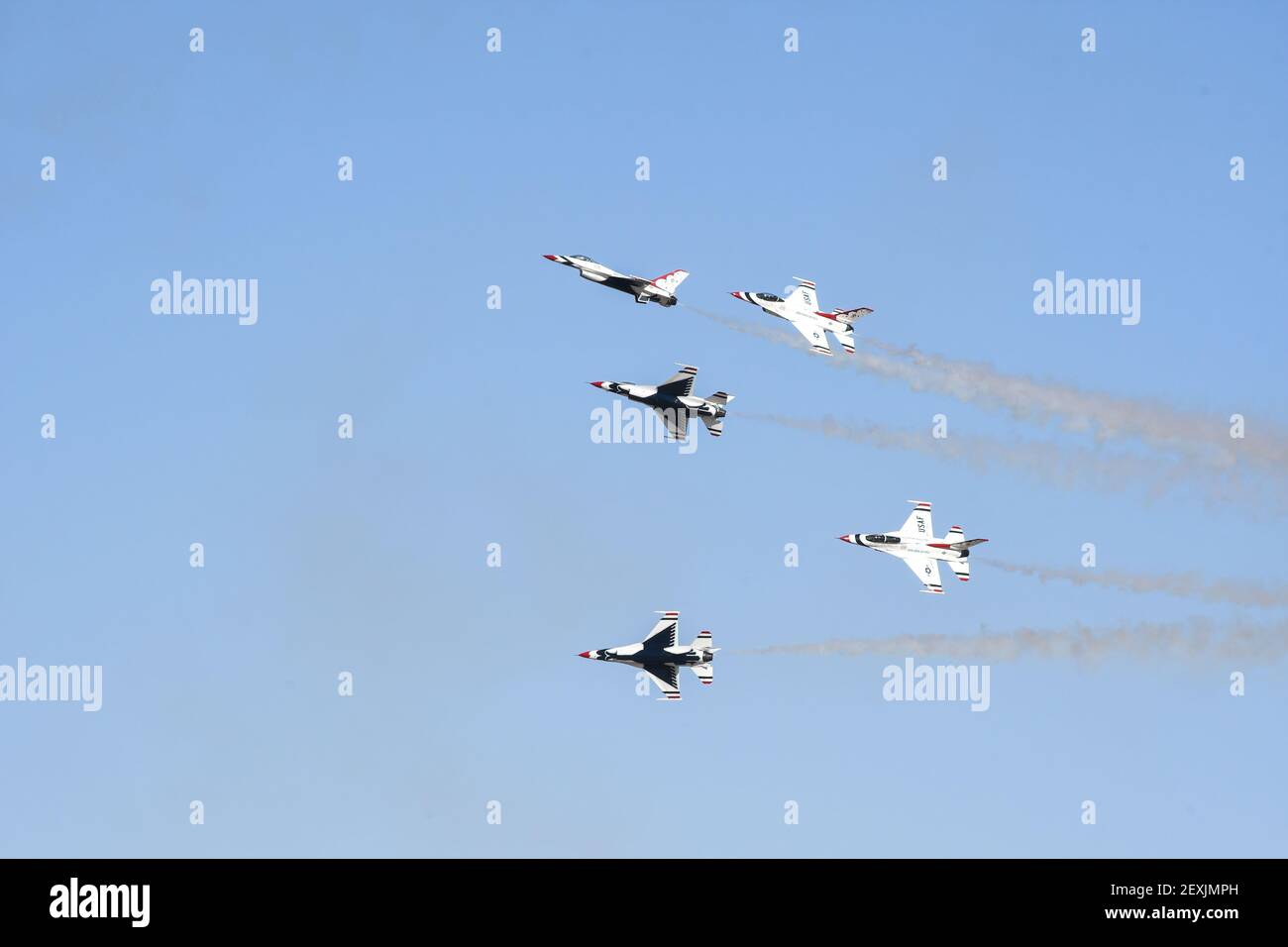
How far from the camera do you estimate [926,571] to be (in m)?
133

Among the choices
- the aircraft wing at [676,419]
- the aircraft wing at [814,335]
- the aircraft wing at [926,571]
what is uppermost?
the aircraft wing at [814,335]

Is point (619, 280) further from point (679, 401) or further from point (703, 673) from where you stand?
point (703, 673)

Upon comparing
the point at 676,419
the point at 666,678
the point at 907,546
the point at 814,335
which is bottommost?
the point at 666,678

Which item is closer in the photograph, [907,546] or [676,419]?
[676,419]

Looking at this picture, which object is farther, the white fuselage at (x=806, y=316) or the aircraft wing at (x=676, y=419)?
the white fuselage at (x=806, y=316)

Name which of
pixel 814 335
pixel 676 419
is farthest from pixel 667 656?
pixel 814 335

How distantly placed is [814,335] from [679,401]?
11.0m

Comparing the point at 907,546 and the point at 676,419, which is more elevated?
the point at 676,419

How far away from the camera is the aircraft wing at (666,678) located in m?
126

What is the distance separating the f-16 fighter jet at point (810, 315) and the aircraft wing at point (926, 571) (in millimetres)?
13106

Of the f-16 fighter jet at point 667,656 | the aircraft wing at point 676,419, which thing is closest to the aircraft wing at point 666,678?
the f-16 fighter jet at point 667,656

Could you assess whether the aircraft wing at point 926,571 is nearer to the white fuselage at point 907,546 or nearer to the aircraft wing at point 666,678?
the white fuselage at point 907,546
